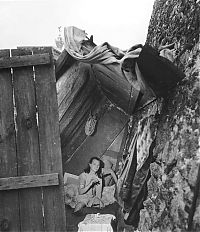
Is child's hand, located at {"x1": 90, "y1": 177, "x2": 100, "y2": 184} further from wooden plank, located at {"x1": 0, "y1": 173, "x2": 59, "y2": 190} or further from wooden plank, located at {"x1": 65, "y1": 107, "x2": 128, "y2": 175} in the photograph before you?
wooden plank, located at {"x1": 0, "y1": 173, "x2": 59, "y2": 190}

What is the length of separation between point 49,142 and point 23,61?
0.70m

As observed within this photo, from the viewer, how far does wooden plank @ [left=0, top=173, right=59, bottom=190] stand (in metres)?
2.96

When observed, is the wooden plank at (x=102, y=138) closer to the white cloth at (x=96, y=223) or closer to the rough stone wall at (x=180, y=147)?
the white cloth at (x=96, y=223)

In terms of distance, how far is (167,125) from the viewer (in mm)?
3117

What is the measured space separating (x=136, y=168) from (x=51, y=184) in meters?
1.01

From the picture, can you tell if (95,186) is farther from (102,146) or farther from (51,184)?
(51,184)

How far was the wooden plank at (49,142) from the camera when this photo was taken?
297cm

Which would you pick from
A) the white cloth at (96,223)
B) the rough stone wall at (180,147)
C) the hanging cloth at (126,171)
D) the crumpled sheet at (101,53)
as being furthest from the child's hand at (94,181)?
the crumpled sheet at (101,53)

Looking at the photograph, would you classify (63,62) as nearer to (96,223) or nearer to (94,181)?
(94,181)

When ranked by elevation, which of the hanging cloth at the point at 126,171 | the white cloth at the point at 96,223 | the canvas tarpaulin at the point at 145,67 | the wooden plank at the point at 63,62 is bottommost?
the white cloth at the point at 96,223

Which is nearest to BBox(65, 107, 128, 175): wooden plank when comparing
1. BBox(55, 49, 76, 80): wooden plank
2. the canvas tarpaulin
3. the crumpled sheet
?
BBox(55, 49, 76, 80): wooden plank

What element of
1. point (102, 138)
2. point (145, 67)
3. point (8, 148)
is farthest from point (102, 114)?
point (145, 67)

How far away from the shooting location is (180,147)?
2738 millimetres

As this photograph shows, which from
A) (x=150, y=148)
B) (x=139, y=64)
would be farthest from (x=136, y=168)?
(x=139, y=64)
